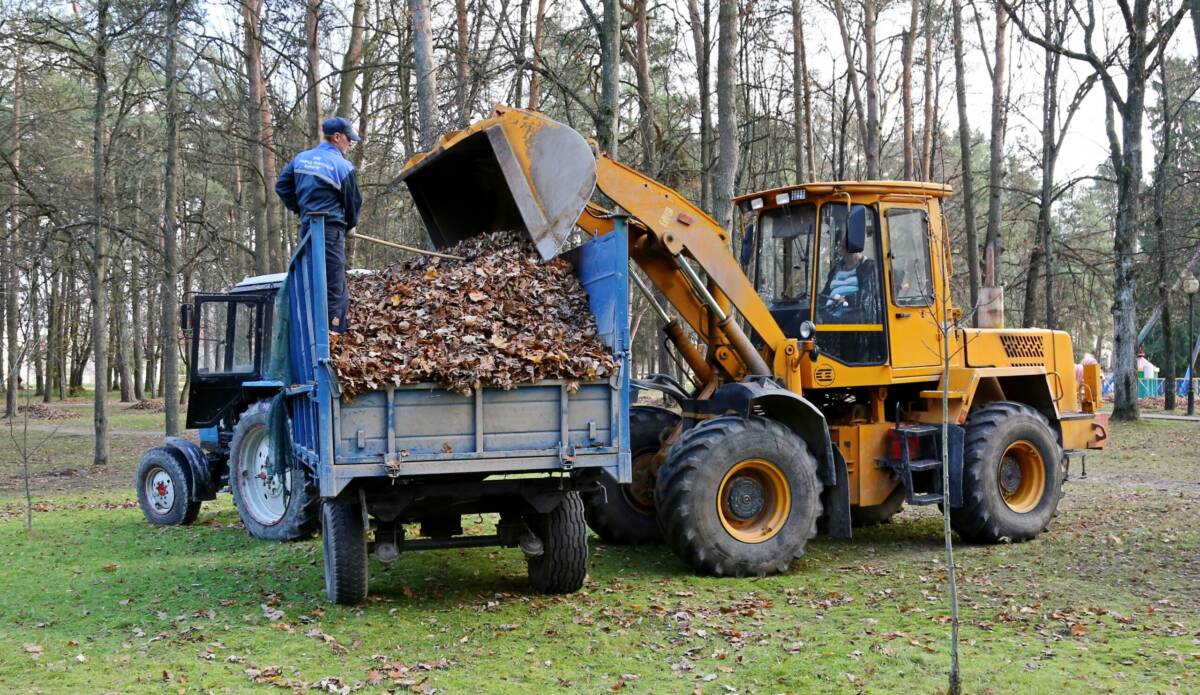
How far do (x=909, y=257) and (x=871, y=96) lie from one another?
1776cm

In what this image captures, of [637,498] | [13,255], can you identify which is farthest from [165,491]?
[13,255]

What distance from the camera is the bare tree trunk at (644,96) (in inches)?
727

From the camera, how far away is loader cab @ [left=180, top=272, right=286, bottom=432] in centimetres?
1199

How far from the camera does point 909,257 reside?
31.1ft

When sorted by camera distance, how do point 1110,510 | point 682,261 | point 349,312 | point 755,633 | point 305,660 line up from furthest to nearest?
1. point 1110,510
2. point 682,261
3. point 349,312
4. point 755,633
5. point 305,660

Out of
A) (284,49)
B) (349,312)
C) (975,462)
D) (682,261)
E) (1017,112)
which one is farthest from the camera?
(1017,112)

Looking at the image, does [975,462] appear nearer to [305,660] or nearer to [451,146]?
[451,146]

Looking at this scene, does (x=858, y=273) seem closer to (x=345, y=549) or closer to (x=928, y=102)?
(x=345, y=549)

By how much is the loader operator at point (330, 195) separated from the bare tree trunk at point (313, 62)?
32.3 ft

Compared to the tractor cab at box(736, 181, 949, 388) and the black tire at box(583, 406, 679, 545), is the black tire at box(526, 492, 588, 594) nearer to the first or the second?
the black tire at box(583, 406, 679, 545)

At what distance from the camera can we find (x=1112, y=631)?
21.2ft

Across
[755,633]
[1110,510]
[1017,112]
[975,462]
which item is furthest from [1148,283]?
[755,633]

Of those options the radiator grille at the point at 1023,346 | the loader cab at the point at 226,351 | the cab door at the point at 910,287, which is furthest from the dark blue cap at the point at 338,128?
the radiator grille at the point at 1023,346

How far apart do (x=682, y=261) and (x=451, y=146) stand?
203 cm
